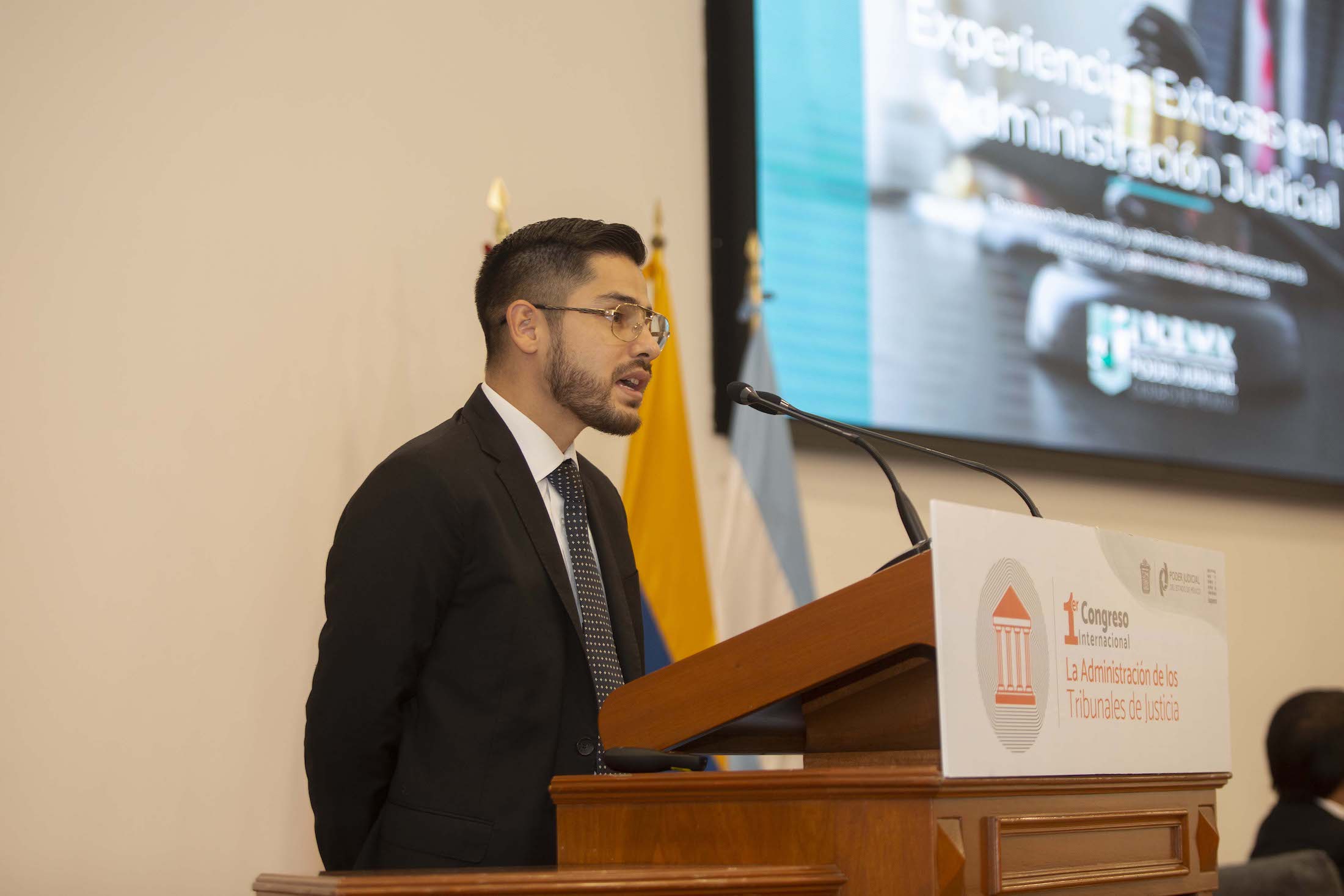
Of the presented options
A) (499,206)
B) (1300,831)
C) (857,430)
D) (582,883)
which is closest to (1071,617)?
(857,430)

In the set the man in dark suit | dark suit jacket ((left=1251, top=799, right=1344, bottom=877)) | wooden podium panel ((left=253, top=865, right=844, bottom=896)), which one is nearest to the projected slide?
dark suit jacket ((left=1251, top=799, right=1344, bottom=877))

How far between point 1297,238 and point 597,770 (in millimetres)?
4147

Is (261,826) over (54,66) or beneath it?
beneath

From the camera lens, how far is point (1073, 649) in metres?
1.46

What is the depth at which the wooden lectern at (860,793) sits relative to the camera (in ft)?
4.33

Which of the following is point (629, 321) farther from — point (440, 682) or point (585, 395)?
point (440, 682)

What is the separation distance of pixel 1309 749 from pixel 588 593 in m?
2.18

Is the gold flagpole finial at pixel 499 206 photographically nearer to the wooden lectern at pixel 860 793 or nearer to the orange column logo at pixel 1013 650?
the wooden lectern at pixel 860 793

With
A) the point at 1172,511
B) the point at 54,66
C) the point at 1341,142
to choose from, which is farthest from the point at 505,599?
the point at 1341,142

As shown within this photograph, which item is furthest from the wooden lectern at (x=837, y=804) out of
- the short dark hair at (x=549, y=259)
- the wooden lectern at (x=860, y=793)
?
the short dark hair at (x=549, y=259)

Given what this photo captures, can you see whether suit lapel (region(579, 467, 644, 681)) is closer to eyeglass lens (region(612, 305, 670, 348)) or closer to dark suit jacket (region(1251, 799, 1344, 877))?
eyeglass lens (region(612, 305, 670, 348))

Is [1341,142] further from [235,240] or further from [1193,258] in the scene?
[235,240]

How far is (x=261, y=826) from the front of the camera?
10.0 feet

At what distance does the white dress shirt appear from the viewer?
7.12 feet
